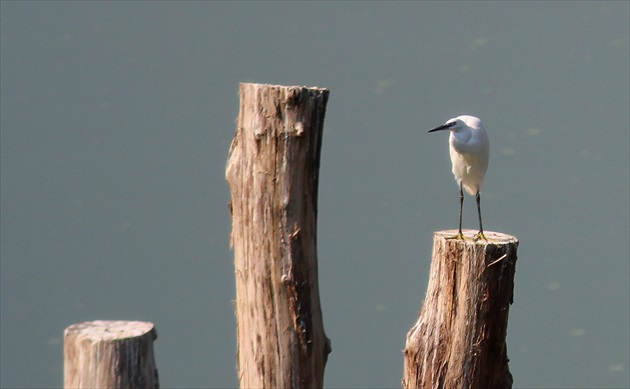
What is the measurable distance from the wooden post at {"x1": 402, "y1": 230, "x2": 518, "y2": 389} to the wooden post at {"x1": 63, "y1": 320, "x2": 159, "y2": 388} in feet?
3.83

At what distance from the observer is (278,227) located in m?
2.90

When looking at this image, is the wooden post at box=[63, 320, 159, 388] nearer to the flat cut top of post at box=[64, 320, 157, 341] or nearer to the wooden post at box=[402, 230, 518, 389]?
the flat cut top of post at box=[64, 320, 157, 341]

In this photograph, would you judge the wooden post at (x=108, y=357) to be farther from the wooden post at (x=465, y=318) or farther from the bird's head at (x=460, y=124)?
the bird's head at (x=460, y=124)

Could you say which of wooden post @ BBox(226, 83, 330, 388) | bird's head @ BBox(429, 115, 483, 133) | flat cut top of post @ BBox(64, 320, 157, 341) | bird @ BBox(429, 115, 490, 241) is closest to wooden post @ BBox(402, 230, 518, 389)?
bird @ BBox(429, 115, 490, 241)

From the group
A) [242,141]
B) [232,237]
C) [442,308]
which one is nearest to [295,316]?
[232,237]

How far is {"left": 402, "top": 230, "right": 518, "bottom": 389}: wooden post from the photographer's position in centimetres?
340

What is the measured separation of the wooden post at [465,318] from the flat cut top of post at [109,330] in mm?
1149

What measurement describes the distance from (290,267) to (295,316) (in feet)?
0.42

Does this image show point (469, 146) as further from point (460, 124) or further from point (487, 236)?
point (487, 236)

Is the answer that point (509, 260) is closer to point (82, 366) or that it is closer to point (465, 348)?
point (465, 348)

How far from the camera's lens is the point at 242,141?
2.93m

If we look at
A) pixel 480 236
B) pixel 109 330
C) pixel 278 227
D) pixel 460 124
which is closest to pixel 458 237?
pixel 480 236

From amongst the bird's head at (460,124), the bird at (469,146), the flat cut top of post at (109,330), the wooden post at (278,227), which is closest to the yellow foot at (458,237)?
the bird at (469,146)

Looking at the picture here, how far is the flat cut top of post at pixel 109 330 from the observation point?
8.23 feet
